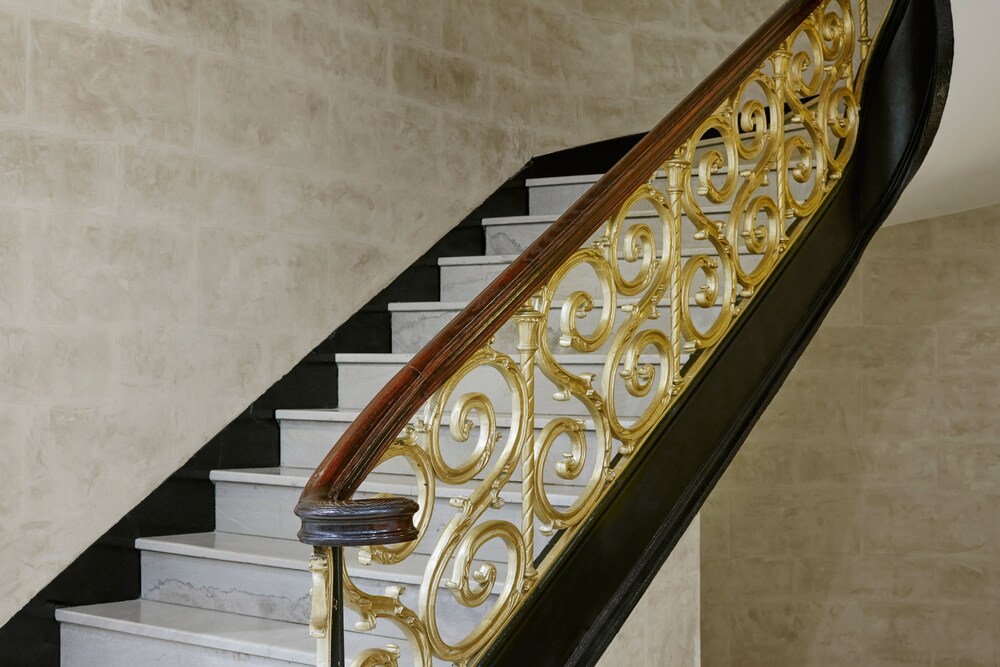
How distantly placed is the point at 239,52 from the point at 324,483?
2.28m

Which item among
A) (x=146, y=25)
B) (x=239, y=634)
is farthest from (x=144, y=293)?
(x=239, y=634)

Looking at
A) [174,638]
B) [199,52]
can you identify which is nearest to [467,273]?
[199,52]

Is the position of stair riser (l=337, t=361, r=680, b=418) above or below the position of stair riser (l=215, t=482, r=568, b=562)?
above

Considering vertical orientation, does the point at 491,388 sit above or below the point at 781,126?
below

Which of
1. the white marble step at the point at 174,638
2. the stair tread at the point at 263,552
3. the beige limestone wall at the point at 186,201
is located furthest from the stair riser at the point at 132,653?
the stair tread at the point at 263,552

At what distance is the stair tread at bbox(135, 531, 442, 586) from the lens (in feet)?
9.08

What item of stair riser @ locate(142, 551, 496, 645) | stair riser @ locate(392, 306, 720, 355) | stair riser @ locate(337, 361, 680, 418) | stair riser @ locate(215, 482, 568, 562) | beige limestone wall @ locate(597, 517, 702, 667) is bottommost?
beige limestone wall @ locate(597, 517, 702, 667)

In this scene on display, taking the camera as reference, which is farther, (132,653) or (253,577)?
(253,577)

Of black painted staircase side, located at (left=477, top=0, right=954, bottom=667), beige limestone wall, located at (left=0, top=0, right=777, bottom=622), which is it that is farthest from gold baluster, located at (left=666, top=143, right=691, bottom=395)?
beige limestone wall, located at (left=0, top=0, right=777, bottom=622)

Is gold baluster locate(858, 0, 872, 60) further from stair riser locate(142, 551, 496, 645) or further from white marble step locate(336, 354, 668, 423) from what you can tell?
stair riser locate(142, 551, 496, 645)

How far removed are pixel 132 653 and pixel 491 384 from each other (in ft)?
4.41

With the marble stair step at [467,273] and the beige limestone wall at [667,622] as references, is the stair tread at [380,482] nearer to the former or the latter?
the beige limestone wall at [667,622]

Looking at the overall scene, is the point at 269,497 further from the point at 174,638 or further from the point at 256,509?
the point at 174,638

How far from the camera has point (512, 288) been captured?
2127 millimetres
